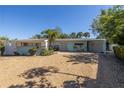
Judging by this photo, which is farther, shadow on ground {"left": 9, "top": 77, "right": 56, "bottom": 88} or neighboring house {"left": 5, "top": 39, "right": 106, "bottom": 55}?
neighboring house {"left": 5, "top": 39, "right": 106, "bottom": 55}

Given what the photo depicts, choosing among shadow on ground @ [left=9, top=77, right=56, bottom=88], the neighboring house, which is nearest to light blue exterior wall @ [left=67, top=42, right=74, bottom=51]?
the neighboring house

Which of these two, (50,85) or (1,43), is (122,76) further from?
(1,43)

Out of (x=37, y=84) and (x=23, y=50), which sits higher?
(x=23, y=50)

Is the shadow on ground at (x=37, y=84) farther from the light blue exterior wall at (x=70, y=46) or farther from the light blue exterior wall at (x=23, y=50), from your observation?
the light blue exterior wall at (x=70, y=46)

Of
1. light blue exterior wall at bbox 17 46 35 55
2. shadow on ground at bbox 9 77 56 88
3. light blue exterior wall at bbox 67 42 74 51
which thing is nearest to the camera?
shadow on ground at bbox 9 77 56 88

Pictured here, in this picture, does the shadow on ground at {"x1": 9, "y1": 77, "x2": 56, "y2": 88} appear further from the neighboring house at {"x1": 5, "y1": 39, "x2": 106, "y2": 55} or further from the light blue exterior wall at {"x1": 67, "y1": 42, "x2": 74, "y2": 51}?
the light blue exterior wall at {"x1": 67, "y1": 42, "x2": 74, "y2": 51}

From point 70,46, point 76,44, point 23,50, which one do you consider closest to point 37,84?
point 23,50

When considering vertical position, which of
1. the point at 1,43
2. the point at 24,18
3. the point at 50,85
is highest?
the point at 24,18

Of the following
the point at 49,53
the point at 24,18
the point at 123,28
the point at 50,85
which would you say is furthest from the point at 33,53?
the point at 50,85

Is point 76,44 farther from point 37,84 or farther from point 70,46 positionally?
point 37,84

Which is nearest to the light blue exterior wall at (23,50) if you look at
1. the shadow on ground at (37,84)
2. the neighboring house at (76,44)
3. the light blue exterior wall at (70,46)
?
the neighboring house at (76,44)
